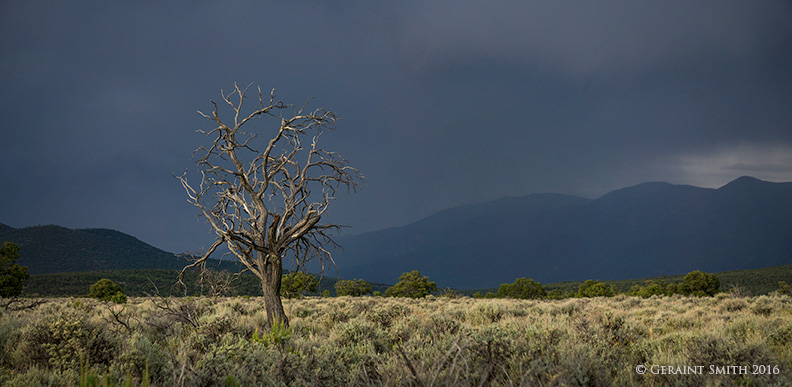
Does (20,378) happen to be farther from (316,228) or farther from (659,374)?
(659,374)

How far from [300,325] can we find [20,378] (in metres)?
6.61

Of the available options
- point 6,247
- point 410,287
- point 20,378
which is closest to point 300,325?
point 20,378

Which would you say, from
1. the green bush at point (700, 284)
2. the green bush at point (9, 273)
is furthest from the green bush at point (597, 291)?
the green bush at point (9, 273)

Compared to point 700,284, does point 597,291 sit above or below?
below

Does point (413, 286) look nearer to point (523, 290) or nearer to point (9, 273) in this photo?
point (523, 290)

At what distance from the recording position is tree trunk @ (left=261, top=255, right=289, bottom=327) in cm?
909

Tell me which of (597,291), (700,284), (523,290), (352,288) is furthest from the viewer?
(352,288)

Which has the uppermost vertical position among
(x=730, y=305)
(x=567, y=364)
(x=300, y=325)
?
(x=567, y=364)

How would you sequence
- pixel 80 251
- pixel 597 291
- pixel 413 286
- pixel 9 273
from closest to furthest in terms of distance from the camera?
1. pixel 9 273
2. pixel 597 291
3. pixel 413 286
4. pixel 80 251

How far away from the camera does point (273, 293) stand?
9133mm

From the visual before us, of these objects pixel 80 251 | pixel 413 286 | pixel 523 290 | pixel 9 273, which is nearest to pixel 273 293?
pixel 9 273

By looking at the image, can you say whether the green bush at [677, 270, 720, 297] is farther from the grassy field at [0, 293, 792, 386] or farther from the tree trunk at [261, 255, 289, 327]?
the tree trunk at [261, 255, 289, 327]

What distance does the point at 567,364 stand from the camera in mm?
4301

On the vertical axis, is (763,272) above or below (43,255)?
below
